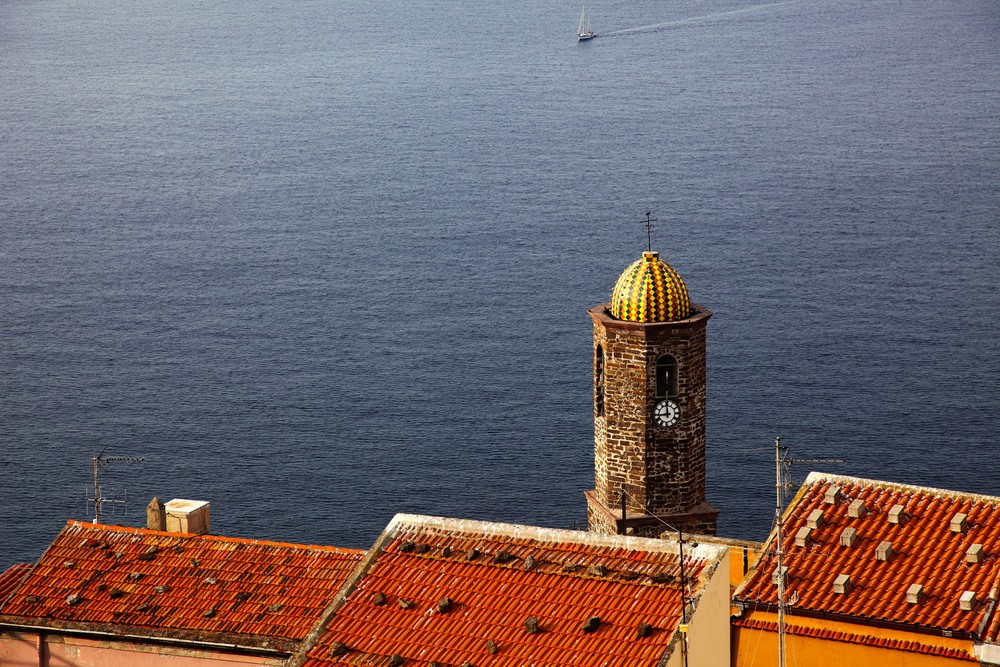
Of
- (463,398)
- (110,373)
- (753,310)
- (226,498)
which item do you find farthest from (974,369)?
(110,373)

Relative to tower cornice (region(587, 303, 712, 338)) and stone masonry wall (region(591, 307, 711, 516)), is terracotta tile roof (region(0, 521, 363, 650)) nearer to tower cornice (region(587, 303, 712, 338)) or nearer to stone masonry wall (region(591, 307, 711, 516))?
stone masonry wall (region(591, 307, 711, 516))

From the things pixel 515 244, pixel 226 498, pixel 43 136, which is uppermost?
pixel 43 136

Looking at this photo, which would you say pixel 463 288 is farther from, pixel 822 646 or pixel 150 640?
pixel 150 640

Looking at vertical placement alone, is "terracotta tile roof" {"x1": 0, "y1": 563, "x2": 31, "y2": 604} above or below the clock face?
below

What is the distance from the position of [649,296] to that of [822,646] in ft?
38.9

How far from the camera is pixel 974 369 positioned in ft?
373

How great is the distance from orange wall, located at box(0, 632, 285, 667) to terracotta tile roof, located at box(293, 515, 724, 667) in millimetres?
2718

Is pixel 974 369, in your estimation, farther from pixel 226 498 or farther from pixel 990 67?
pixel 990 67

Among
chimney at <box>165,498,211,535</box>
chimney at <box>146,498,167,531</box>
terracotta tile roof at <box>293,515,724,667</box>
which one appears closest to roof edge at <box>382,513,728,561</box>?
terracotta tile roof at <box>293,515,724,667</box>

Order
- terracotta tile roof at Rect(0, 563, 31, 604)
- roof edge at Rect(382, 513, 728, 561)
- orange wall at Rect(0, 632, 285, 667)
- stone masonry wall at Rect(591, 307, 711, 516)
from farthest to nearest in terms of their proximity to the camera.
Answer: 1. stone masonry wall at Rect(591, 307, 711, 516)
2. terracotta tile roof at Rect(0, 563, 31, 604)
3. orange wall at Rect(0, 632, 285, 667)
4. roof edge at Rect(382, 513, 728, 561)

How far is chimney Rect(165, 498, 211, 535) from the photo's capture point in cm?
3300

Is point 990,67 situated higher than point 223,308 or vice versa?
point 990,67

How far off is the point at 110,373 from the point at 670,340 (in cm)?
8653

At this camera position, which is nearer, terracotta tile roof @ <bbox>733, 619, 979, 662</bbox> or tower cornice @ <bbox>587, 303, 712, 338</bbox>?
terracotta tile roof @ <bbox>733, 619, 979, 662</bbox>
